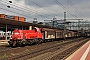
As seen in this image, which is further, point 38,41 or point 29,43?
point 38,41

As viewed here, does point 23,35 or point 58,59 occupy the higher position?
point 23,35

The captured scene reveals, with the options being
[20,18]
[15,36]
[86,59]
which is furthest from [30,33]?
[86,59]

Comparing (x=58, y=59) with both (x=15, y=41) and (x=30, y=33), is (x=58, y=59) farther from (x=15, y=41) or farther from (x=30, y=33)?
(x=30, y=33)

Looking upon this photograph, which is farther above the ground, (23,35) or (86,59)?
(23,35)

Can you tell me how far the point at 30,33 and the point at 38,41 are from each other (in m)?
4.33

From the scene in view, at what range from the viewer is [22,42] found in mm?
28484

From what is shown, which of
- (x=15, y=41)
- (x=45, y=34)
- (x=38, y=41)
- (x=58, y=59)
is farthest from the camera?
(x=45, y=34)

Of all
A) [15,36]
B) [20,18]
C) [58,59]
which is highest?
[20,18]

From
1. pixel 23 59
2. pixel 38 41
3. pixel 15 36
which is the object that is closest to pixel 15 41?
pixel 15 36

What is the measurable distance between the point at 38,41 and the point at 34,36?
2598 mm

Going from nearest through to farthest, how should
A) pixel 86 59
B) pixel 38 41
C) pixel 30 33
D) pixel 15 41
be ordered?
pixel 86 59
pixel 15 41
pixel 30 33
pixel 38 41

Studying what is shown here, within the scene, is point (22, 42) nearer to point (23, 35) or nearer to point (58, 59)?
point (23, 35)

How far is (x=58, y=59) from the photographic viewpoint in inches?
595

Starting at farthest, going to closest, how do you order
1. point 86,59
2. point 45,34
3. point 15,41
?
point 45,34 < point 15,41 < point 86,59
